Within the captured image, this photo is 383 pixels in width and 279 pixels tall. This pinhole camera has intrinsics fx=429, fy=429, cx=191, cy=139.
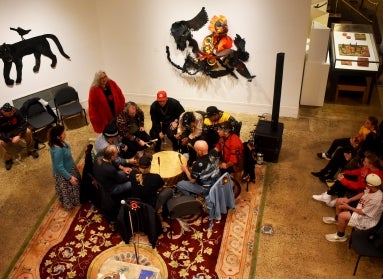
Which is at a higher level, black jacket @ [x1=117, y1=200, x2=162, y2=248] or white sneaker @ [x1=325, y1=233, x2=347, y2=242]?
black jacket @ [x1=117, y1=200, x2=162, y2=248]

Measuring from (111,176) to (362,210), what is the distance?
127 inches

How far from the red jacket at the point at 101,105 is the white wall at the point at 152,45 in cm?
140

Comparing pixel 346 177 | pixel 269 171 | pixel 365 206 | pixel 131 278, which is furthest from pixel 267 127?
pixel 131 278

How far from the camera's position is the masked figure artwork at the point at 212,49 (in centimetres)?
776

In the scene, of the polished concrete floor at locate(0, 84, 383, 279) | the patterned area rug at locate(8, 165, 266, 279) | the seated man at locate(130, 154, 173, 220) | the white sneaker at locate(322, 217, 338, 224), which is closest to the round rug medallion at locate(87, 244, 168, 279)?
the patterned area rug at locate(8, 165, 266, 279)

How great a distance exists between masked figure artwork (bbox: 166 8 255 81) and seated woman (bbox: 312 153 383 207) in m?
2.87

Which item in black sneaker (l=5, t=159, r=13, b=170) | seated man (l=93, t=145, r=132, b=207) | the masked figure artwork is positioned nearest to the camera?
seated man (l=93, t=145, r=132, b=207)

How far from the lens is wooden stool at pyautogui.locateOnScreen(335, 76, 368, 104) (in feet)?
29.3

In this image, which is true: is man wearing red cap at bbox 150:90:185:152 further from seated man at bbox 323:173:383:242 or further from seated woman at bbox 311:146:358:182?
seated man at bbox 323:173:383:242

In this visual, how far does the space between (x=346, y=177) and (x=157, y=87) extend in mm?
4397

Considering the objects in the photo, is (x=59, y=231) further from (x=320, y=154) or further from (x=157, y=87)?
(x=320, y=154)

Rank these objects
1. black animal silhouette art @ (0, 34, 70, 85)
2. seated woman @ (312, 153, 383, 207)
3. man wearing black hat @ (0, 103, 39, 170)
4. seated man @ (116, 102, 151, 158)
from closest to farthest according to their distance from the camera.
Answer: seated woman @ (312, 153, 383, 207) → seated man @ (116, 102, 151, 158) → man wearing black hat @ (0, 103, 39, 170) → black animal silhouette art @ (0, 34, 70, 85)

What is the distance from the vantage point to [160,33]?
8.23 meters

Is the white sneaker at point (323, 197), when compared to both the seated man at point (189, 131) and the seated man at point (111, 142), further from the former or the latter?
the seated man at point (111, 142)
